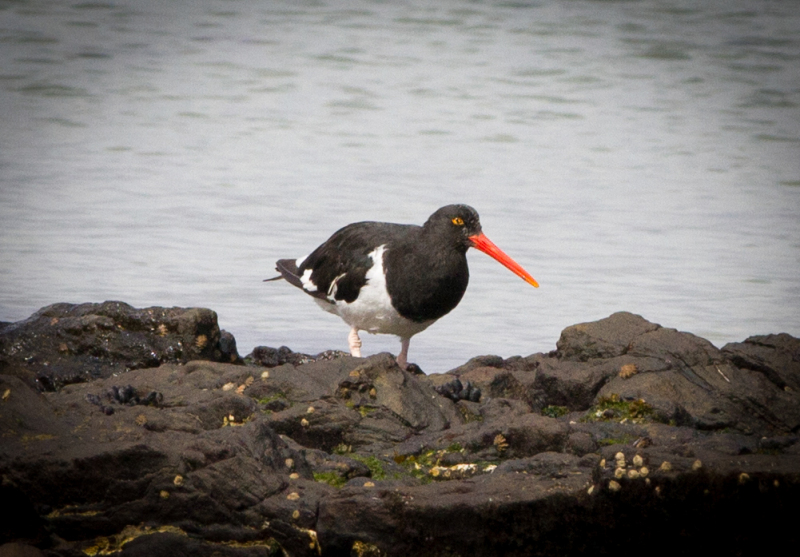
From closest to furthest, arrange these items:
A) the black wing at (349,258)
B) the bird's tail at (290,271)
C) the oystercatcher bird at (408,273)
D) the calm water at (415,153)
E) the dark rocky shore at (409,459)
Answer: the dark rocky shore at (409,459), the oystercatcher bird at (408,273), the black wing at (349,258), the bird's tail at (290,271), the calm water at (415,153)

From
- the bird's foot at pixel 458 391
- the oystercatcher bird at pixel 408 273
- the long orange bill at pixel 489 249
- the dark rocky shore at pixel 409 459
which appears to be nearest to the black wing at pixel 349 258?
the oystercatcher bird at pixel 408 273

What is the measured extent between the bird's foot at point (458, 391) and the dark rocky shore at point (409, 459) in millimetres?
10

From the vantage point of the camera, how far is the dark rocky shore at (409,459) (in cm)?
346

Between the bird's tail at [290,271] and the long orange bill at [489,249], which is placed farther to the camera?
the bird's tail at [290,271]

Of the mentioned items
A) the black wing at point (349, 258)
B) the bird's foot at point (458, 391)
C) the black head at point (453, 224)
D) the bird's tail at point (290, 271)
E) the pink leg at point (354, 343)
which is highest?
the black head at point (453, 224)

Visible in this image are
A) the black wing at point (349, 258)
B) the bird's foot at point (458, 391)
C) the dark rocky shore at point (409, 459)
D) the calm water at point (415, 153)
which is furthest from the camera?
the calm water at point (415, 153)

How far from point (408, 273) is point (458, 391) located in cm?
137

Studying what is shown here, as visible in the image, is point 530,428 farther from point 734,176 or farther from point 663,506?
point 734,176

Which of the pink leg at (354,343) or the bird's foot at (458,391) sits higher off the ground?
the bird's foot at (458,391)

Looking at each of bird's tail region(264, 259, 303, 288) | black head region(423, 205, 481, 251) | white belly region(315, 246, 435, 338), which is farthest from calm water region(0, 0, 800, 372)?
black head region(423, 205, 481, 251)

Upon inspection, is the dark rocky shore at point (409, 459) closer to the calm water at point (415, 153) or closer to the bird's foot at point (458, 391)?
the bird's foot at point (458, 391)

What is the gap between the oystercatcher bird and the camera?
599cm

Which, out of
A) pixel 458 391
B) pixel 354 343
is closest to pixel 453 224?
pixel 354 343

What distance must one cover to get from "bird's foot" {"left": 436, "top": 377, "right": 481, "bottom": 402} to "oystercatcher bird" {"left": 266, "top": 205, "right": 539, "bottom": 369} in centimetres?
126
